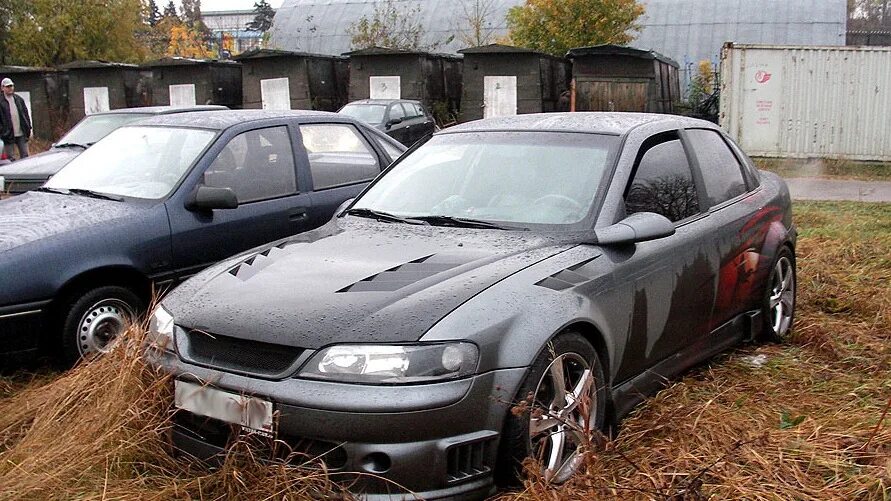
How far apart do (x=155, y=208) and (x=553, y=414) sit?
3236mm

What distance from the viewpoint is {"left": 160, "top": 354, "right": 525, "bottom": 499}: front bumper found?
298 centimetres

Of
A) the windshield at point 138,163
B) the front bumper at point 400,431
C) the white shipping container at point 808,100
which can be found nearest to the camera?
the front bumper at point 400,431

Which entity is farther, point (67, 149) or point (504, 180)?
point (67, 149)

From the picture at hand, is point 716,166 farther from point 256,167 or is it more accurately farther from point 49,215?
point 49,215

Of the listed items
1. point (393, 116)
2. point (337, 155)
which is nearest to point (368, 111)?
point (393, 116)

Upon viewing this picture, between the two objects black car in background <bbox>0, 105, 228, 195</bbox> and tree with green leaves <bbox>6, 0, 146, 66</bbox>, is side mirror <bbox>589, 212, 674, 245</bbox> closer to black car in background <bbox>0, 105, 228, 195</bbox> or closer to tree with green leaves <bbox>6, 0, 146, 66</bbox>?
black car in background <bbox>0, 105, 228, 195</bbox>

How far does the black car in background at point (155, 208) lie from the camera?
4844 mm

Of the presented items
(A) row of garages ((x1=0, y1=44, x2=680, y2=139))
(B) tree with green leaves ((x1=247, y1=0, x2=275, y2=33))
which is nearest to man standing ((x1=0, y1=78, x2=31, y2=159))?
(A) row of garages ((x1=0, y1=44, x2=680, y2=139))

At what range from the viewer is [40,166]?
998cm

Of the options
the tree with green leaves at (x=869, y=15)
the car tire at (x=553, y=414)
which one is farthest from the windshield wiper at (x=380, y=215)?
the tree with green leaves at (x=869, y=15)

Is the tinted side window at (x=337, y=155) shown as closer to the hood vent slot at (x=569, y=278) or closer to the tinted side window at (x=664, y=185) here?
the tinted side window at (x=664, y=185)

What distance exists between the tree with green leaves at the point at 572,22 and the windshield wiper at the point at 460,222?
23683 mm

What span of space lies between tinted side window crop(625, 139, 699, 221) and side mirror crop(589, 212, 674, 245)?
0.72 ft

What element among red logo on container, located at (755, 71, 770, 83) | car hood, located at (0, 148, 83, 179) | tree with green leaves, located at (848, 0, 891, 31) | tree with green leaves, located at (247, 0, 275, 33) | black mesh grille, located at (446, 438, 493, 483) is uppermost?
tree with green leaves, located at (247, 0, 275, 33)
